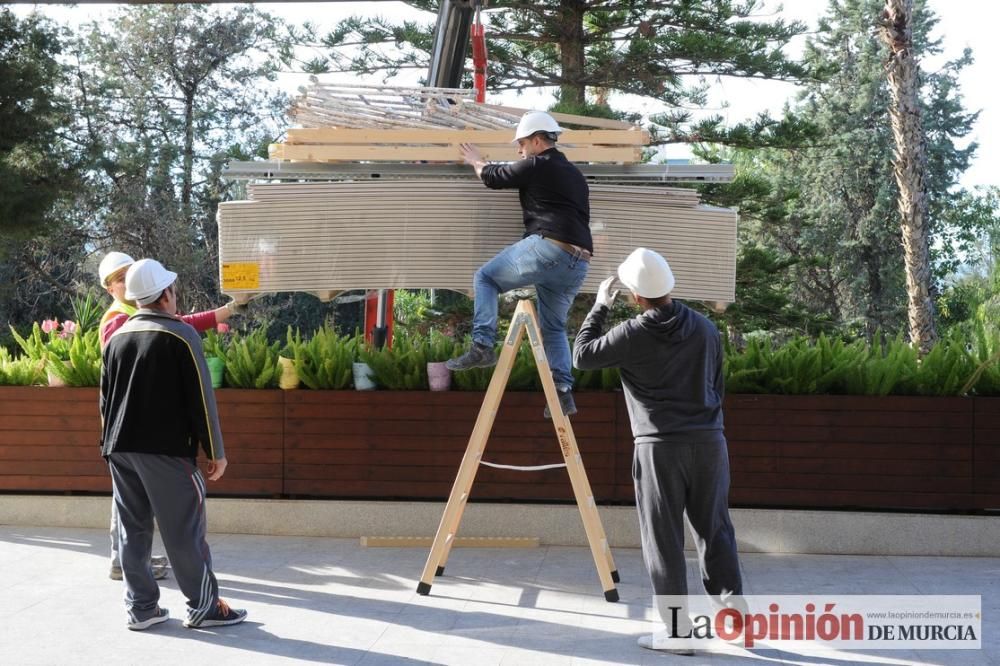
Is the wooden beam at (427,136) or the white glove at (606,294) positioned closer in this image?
the white glove at (606,294)

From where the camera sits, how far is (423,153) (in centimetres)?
646

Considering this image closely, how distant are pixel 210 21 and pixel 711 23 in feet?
66.6

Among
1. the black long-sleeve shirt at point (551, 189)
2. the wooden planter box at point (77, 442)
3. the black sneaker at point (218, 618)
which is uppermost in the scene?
the black long-sleeve shirt at point (551, 189)

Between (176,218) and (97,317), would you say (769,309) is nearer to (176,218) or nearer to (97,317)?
(97,317)

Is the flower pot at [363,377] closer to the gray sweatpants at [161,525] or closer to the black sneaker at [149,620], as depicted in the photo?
the gray sweatpants at [161,525]

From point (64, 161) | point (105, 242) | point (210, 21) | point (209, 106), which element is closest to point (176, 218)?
point (105, 242)

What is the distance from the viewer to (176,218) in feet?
104

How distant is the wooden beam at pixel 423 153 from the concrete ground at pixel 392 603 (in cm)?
249

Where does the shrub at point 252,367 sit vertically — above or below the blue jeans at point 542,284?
below

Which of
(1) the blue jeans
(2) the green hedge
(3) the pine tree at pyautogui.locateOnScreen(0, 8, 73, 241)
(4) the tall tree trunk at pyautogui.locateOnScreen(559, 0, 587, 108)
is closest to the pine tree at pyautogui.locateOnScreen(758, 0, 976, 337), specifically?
(4) the tall tree trunk at pyautogui.locateOnScreen(559, 0, 587, 108)

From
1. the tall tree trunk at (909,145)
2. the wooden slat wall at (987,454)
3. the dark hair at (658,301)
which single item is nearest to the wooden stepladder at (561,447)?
the dark hair at (658,301)

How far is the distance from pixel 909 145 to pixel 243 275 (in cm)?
1348

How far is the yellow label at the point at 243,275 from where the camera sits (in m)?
6.52

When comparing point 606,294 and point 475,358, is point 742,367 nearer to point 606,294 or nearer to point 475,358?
point 475,358
